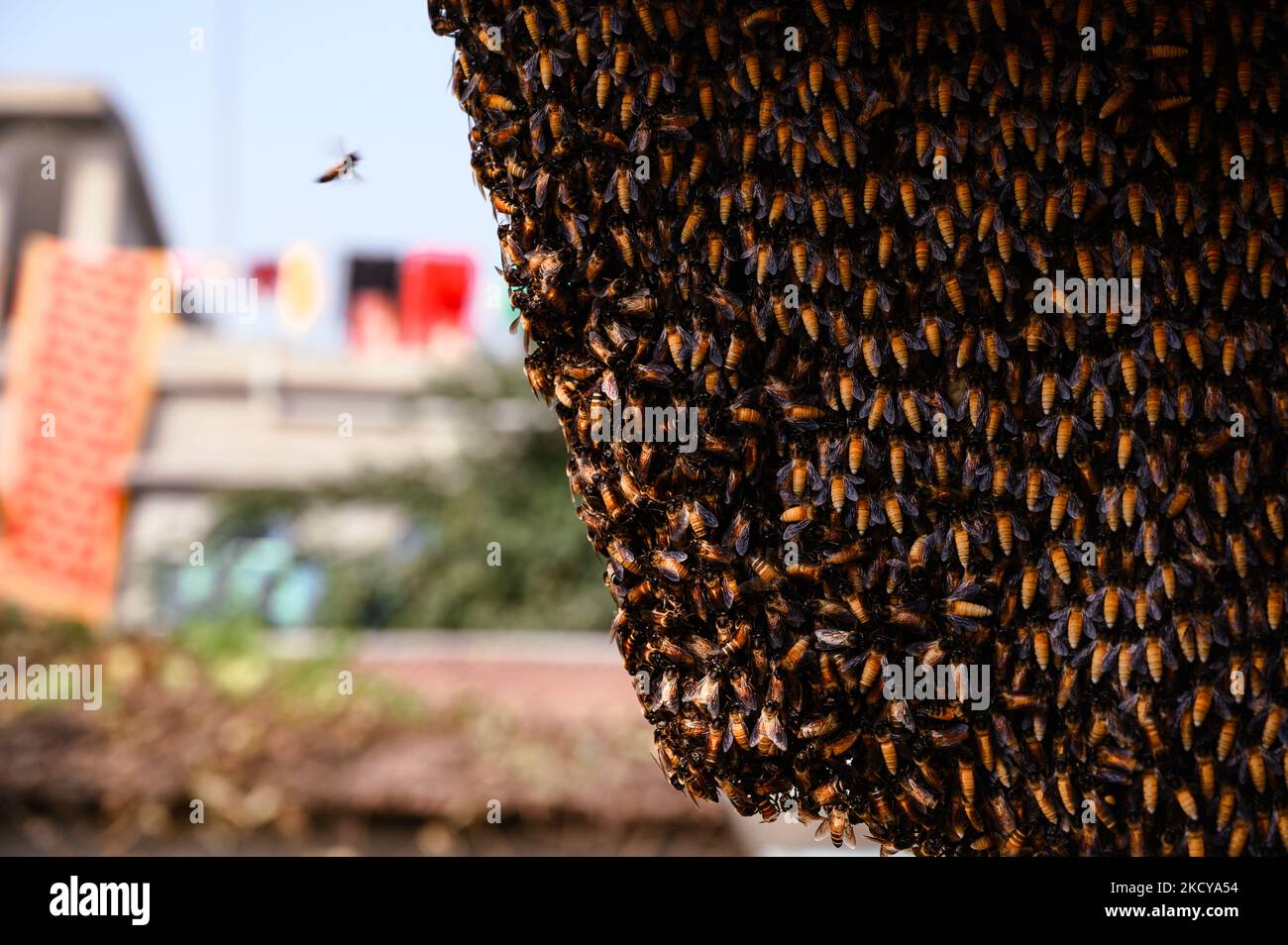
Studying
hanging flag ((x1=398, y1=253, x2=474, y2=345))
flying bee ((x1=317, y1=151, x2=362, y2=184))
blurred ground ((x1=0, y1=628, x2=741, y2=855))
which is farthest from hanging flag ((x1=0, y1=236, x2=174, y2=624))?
flying bee ((x1=317, y1=151, x2=362, y2=184))

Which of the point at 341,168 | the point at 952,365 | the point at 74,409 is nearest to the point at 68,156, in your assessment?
the point at 74,409

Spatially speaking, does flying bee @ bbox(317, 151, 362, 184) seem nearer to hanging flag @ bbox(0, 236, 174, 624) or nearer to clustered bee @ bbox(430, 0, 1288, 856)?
clustered bee @ bbox(430, 0, 1288, 856)

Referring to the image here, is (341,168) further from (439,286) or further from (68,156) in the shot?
(68,156)

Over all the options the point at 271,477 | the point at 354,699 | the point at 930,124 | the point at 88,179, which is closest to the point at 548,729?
the point at 354,699

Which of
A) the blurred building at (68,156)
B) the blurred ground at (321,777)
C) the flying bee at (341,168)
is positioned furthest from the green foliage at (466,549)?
the flying bee at (341,168)

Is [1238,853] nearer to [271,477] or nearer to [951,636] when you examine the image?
[951,636]

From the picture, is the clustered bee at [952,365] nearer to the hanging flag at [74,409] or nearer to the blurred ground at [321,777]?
the blurred ground at [321,777]
